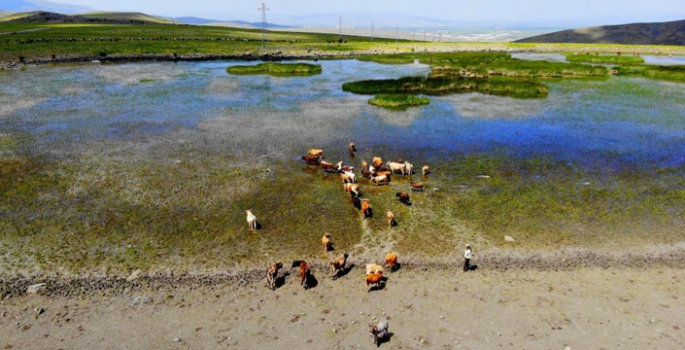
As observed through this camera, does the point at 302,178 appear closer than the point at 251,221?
No

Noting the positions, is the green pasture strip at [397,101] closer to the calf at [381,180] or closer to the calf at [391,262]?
the calf at [381,180]

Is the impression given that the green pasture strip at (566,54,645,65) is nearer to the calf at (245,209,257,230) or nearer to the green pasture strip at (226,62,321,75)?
the green pasture strip at (226,62,321,75)

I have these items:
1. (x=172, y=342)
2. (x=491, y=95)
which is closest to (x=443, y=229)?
(x=172, y=342)

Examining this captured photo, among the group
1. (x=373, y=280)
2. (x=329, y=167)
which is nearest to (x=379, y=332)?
(x=373, y=280)

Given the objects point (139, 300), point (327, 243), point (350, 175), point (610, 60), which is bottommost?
point (139, 300)

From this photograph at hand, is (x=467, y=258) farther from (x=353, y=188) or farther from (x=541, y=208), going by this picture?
(x=353, y=188)

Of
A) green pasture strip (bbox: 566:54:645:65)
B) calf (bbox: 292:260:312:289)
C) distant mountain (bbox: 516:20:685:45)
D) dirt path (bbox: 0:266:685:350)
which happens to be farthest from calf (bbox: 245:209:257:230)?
distant mountain (bbox: 516:20:685:45)

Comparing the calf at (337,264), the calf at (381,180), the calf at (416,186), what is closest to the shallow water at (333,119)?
the calf at (381,180)

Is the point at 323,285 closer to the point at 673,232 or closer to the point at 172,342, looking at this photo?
the point at 172,342
